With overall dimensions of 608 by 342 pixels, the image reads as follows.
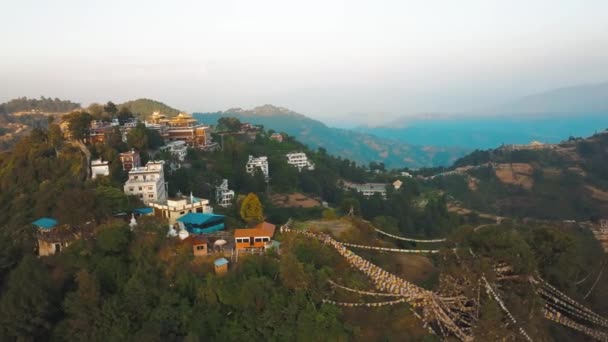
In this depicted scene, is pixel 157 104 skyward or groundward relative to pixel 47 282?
skyward

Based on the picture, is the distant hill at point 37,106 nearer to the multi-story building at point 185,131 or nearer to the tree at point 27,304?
the multi-story building at point 185,131

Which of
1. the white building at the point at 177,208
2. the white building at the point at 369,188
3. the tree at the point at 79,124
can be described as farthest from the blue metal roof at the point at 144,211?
the white building at the point at 369,188

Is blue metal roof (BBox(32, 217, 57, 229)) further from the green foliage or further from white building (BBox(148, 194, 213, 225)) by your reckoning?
the green foliage

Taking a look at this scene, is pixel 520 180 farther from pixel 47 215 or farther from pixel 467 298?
pixel 47 215

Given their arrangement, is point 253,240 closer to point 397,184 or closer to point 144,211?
point 144,211

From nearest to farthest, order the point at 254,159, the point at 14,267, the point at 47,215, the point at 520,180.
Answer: the point at 14,267 → the point at 47,215 → the point at 254,159 → the point at 520,180

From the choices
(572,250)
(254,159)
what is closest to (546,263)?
(572,250)
